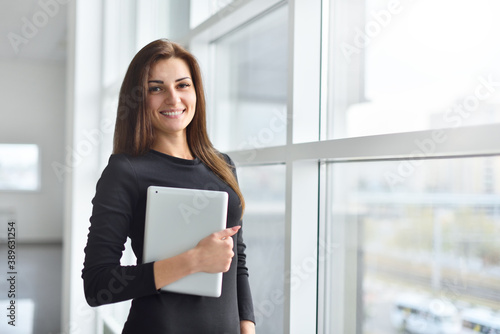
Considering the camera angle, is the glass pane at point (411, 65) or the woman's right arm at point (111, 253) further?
the woman's right arm at point (111, 253)

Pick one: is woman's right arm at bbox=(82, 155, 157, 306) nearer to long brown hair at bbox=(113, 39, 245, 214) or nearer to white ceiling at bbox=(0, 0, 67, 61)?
long brown hair at bbox=(113, 39, 245, 214)

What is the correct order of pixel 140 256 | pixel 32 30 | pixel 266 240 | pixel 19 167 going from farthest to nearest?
pixel 19 167 → pixel 32 30 → pixel 266 240 → pixel 140 256

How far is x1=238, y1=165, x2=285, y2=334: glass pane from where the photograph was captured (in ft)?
5.19

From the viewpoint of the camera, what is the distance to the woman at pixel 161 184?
1.06 meters

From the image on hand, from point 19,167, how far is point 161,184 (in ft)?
27.5

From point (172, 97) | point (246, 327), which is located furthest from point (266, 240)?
point (172, 97)

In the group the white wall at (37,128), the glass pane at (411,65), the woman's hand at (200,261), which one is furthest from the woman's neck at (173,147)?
the white wall at (37,128)

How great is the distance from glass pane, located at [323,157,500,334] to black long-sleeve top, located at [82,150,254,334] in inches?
10.7

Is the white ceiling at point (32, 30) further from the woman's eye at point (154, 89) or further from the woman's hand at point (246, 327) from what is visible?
the woman's hand at point (246, 327)

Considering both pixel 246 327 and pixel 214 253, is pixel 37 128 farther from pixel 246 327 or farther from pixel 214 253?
pixel 214 253

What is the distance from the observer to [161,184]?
115 cm

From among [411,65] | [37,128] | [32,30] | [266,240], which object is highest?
[32,30]

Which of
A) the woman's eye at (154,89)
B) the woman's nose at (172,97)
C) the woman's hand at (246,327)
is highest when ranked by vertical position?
the woman's eye at (154,89)

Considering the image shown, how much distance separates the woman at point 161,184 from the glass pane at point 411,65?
36 centimetres
